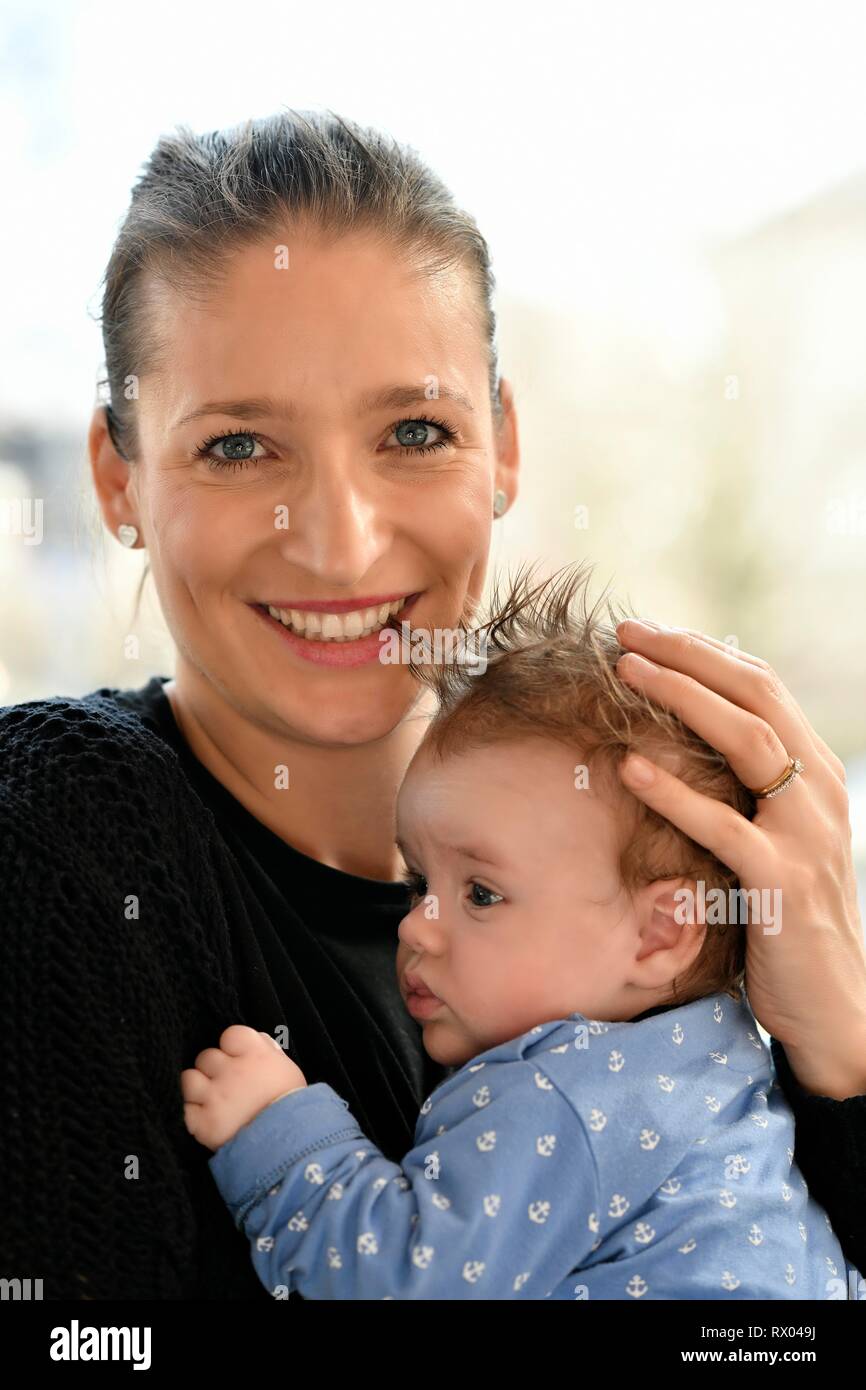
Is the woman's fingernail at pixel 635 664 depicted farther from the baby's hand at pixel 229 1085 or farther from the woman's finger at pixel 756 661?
the baby's hand at pixel 229 1085

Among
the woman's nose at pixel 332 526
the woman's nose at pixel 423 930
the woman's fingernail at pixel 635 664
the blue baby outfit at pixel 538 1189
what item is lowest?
the blue baby outfit at pixel 538 1189

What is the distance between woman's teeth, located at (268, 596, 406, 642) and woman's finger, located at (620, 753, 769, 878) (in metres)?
0.37

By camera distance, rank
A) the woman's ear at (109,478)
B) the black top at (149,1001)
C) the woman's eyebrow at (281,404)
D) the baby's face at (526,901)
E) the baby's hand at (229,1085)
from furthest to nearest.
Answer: the woman's ear at (109,478), the woman's eyebrow at (281,404), the baby's face at (526,901), the baby's hand at (229,1085), the black top at (149,1001)

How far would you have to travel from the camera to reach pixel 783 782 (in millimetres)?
1289

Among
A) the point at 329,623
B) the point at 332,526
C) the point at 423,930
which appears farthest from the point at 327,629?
the point at 423,930

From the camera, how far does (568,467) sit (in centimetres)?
308

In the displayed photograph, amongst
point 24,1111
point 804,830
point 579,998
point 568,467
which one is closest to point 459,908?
point 579,998

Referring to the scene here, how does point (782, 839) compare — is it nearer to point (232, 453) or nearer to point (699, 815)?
point (699, 815)

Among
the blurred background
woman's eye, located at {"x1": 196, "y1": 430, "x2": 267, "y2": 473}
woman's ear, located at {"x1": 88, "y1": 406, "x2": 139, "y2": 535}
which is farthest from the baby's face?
the blurred background

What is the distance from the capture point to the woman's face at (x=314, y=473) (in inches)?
53.2

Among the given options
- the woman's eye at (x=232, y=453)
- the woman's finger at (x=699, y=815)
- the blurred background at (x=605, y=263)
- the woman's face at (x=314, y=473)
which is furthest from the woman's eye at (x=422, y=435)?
the blurred background at (x=605, y=263)

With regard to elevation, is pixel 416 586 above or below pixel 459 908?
above

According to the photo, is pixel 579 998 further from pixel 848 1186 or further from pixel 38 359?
pixel 38 359
